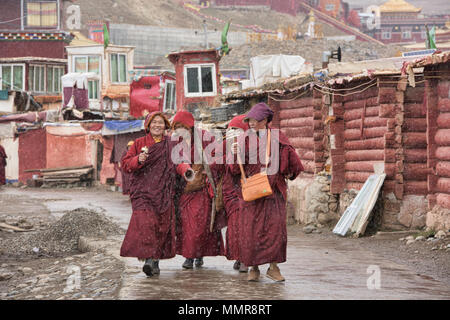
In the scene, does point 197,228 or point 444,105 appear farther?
point 444,105

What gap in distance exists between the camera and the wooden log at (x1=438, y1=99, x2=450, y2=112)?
11109 millimetres

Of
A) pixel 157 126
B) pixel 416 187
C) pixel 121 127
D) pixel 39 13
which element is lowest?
pixel 416 187

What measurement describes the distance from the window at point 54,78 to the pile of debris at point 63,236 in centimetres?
2866

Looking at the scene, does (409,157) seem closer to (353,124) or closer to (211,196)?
(353,124)

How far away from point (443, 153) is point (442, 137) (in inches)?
9.7

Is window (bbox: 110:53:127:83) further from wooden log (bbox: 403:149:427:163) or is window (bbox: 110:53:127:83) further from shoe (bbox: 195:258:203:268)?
shoe (bbox: 195:258:203:268)

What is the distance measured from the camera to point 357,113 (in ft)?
45.1

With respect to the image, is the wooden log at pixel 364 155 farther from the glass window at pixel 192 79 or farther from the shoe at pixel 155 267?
the glass window at pixel 192 79

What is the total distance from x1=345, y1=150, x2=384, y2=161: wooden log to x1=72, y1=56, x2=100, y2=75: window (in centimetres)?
2787

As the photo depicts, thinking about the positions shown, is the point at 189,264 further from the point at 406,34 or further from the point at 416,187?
Answer: the point at 406,34

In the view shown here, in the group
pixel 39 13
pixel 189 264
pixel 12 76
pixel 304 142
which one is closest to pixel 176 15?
pixel 39 13

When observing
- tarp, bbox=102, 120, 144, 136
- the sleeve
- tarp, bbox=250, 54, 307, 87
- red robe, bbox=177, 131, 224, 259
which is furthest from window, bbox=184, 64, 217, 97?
the sleeve

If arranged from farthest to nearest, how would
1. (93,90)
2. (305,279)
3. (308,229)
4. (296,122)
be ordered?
(93,90) → (296,122) → (308,229) → (305,279)

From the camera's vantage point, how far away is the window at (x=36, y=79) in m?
39.8
